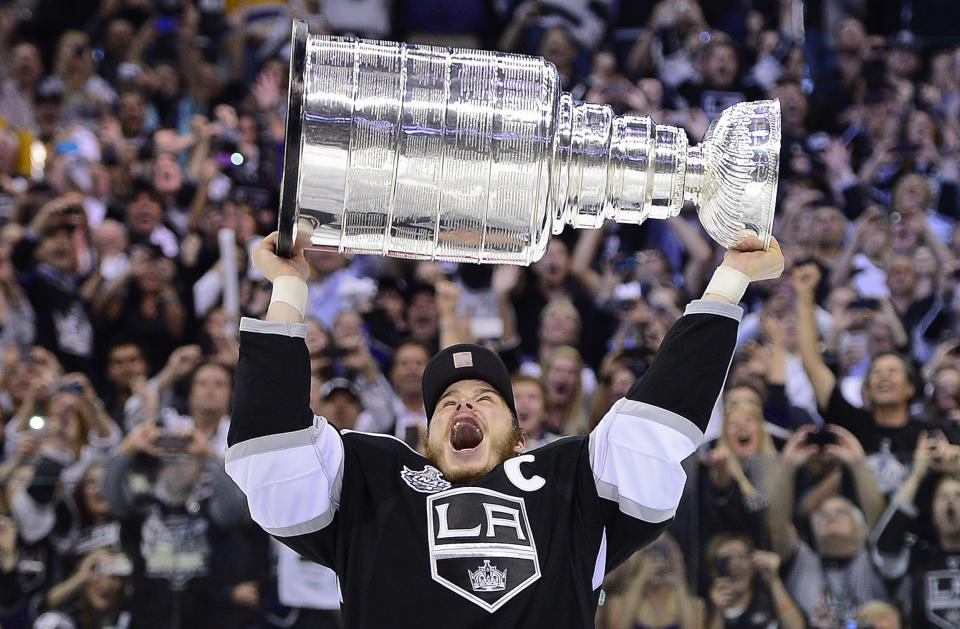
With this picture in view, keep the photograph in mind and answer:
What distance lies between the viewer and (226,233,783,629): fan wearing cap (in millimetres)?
2516

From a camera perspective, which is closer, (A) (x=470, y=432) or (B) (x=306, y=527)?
(B) (x=306, y=527)

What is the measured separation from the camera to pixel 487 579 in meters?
2.53

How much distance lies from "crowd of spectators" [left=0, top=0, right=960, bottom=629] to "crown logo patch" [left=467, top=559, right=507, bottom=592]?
168cm

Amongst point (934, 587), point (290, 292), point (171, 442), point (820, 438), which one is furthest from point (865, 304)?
point (290, 292)

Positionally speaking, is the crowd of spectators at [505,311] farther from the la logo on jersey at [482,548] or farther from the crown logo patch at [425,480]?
the la logo on jersey at [482,548]

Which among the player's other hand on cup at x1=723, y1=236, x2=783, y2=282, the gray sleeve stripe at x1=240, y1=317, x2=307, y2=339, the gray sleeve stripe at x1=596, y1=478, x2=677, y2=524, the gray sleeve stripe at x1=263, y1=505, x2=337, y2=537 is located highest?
the player's other hand on cup at x1=723, y1=236, x2=783, y2=282

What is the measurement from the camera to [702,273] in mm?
6613

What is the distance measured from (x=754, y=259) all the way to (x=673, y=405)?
357mm

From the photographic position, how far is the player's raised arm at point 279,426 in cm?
251

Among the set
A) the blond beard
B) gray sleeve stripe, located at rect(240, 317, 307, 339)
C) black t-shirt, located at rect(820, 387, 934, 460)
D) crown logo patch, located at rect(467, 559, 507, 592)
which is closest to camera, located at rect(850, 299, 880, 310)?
black t-shirt, located at rect(820, 387, 934, 460)

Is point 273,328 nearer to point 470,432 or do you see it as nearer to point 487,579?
point 470,432

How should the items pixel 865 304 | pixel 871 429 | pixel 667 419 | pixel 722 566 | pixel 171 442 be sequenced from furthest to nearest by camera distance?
pixel 865 304
pixel 871 429
pixel 171 442
pixel 722 566
pixel 667 419

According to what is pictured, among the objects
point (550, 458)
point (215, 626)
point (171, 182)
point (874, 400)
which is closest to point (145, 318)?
point (171, 182)

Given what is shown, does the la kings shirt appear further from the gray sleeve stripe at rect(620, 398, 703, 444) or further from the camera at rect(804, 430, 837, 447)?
the camera at rect(804, 430, 837, 447)
